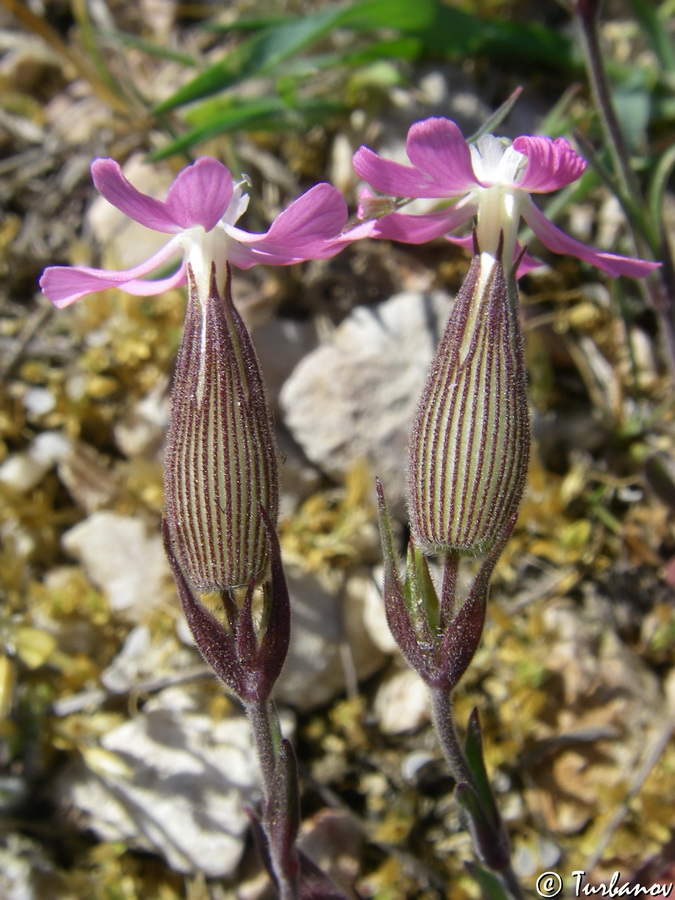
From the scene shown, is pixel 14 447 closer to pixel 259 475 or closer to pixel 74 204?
pixel 74 204

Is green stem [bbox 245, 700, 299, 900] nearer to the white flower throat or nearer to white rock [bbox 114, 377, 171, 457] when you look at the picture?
the white flower throat

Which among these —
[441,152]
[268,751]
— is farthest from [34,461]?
[441,152]

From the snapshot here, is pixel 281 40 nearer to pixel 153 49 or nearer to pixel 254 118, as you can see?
pixel 254 118

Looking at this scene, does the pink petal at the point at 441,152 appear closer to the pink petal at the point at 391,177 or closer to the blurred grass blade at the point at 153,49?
the pink petal at the point at 391,177

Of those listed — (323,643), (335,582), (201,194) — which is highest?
(201,194)

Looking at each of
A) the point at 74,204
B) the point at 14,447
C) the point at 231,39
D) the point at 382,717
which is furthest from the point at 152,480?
the point at 231,39

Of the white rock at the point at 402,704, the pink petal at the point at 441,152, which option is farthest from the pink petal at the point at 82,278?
the white rock at the point at 402,704
